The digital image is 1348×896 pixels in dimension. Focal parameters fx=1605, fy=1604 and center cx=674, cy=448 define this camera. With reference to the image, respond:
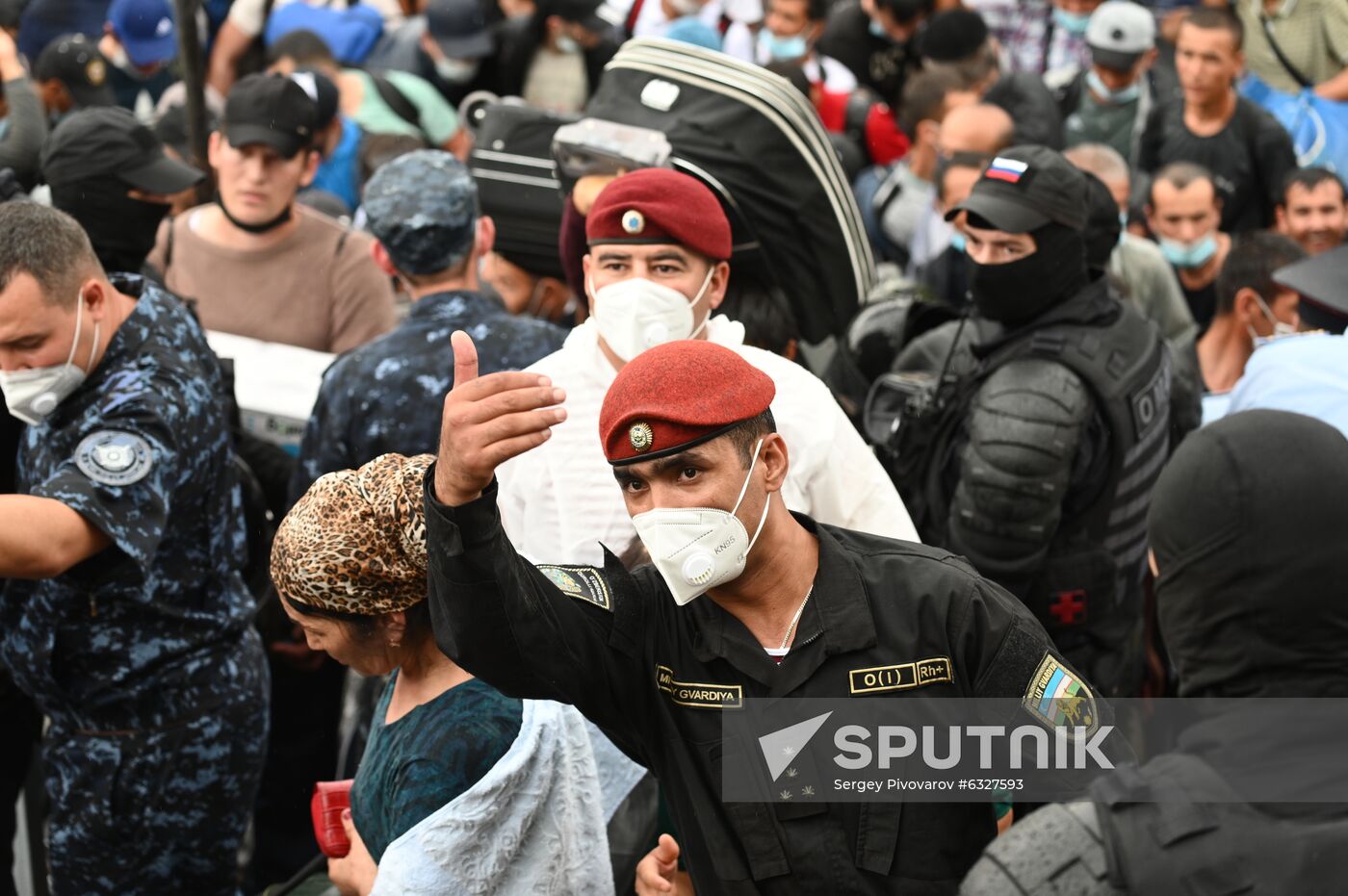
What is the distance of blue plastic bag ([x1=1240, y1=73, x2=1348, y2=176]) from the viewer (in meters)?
9.02

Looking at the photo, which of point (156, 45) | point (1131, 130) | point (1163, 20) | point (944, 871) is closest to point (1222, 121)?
point (1131, 130)

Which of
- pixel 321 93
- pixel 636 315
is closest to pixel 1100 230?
pixel 636 315

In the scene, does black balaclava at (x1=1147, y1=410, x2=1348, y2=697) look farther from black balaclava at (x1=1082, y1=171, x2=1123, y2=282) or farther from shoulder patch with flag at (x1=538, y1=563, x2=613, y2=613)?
black balaclava at (x1=1082, y1=171, x2=1123, y2=282)

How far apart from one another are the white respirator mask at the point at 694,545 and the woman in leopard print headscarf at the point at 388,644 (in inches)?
22.3

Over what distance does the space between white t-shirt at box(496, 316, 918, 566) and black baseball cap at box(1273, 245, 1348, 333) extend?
1.66 m

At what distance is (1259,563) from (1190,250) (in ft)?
19.1

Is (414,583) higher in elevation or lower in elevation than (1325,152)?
higher

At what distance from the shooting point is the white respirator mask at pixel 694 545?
2.82 m

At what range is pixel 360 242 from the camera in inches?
242

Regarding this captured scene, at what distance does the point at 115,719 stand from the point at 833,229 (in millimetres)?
2612

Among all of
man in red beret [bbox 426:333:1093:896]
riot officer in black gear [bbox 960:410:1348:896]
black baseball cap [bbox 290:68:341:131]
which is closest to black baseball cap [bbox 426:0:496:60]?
black baseball cap [bbox 290:68:341:131]

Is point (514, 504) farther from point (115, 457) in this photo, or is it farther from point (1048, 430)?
point (1048, 430)

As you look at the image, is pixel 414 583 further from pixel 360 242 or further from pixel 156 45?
pixel 156 45

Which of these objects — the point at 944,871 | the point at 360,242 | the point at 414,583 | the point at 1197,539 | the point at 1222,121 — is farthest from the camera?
the point at 1222,121
